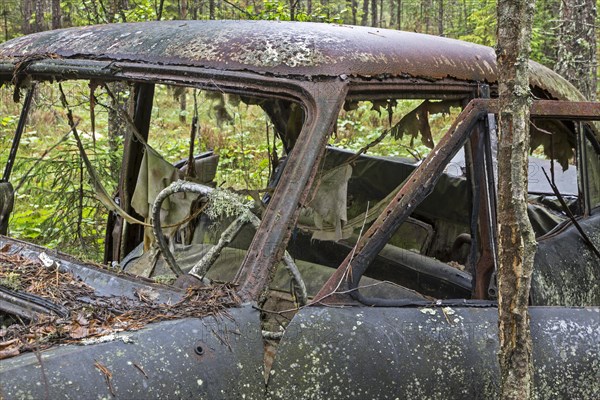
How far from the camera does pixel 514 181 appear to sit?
7.82ft

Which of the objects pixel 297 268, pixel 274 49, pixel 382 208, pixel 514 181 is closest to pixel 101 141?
pixel 382 208

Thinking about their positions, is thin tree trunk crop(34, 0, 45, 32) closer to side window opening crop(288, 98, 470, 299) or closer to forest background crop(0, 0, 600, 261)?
forest background crop(0, 0, 600, 261)

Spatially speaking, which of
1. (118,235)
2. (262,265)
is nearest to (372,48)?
(262,265)

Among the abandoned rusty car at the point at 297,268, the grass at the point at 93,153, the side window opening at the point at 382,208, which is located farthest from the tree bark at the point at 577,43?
the abandoned rusty car at the point at 297,268

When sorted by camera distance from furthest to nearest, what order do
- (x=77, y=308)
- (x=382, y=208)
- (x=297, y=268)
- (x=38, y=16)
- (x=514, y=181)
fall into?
(x=38, y=16) → (x=382, y=208) → (x=297, y=268) → (x=514, y=181) → (x=77, y=308)

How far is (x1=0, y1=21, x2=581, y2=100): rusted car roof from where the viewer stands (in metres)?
2.71

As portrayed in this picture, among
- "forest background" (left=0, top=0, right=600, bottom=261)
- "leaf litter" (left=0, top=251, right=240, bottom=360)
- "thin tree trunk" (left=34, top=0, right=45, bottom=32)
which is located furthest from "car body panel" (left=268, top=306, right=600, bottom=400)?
"thin tree trunk" (left=34, top=0, right=45, bottom=32)

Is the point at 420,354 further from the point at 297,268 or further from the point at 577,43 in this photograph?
the point at 577,43

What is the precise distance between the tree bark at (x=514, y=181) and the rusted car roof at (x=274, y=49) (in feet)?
1.80

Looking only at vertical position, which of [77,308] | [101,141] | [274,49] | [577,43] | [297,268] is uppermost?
[274,49]

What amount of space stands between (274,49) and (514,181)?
3.19ft

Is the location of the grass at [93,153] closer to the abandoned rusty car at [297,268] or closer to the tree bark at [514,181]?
the abandoned rusty car at [297,268]

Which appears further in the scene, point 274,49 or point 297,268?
point 297,268

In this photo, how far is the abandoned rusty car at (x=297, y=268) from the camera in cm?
204
